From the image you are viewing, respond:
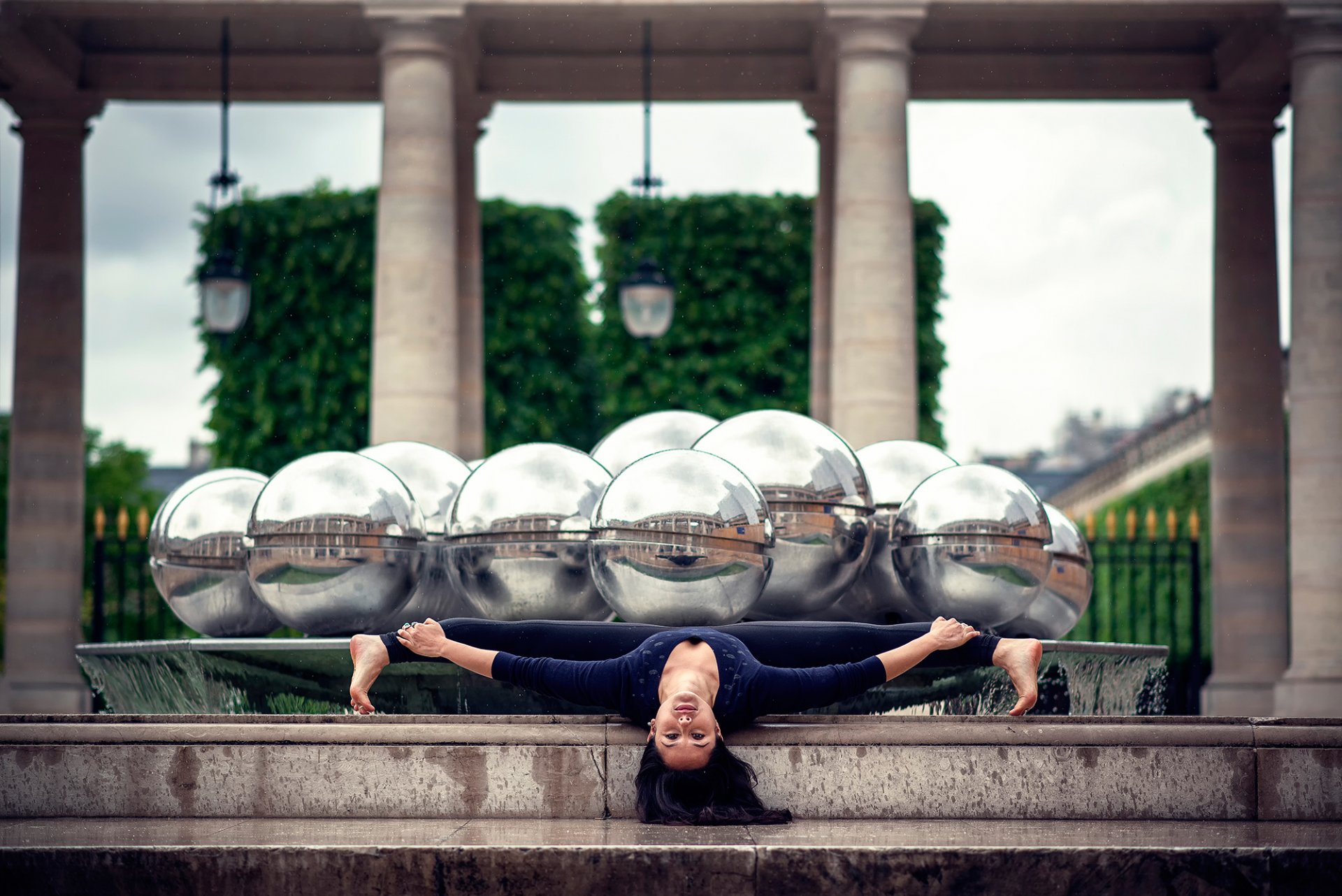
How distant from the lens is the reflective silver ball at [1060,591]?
10.9 metres

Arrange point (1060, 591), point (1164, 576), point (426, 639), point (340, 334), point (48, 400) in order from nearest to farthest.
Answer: point (426, 639) → point (1060, 591) → point (48, 400) → point (1164, 576) → point (340, 334)

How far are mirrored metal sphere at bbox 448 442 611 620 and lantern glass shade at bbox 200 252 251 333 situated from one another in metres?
12.9

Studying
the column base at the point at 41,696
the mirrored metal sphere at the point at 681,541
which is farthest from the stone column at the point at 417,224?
the mirrored metal sphere at the point at 681,541

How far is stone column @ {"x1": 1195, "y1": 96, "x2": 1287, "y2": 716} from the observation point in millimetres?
26234

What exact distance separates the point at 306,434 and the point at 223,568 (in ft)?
99.7

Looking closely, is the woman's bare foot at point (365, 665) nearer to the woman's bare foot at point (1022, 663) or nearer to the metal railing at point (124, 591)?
the woman's bare foot at point (1022, 663)

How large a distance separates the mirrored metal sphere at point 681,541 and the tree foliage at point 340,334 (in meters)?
31.5

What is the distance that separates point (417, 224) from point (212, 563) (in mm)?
12405

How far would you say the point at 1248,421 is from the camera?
1045 inches

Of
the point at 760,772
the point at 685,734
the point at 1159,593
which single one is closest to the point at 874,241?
the point at 760,772

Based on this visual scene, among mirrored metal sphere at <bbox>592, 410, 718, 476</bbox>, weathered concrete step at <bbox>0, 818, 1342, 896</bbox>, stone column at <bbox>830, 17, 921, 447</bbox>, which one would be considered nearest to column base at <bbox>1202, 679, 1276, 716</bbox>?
stone column at <bbox>830, 17, 921, 447</bbox>

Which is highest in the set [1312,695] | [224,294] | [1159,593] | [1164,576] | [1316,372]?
[224,294]

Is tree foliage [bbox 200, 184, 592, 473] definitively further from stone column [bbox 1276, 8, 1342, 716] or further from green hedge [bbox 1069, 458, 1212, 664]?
stone column [bbox 1276, 8, 1342, 716]

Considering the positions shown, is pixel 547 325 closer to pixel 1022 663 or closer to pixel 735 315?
pixel 735 315
